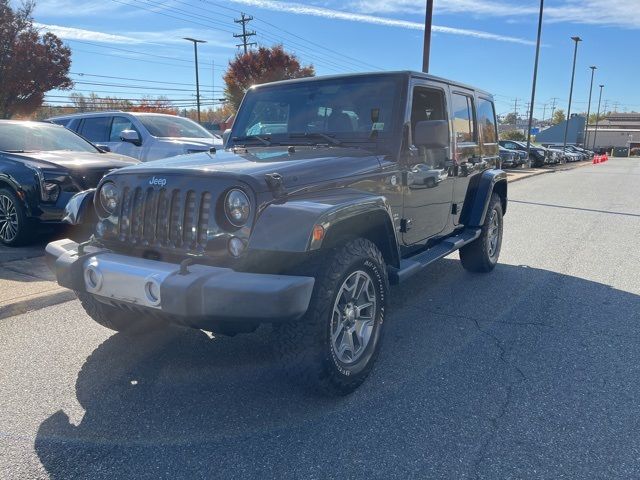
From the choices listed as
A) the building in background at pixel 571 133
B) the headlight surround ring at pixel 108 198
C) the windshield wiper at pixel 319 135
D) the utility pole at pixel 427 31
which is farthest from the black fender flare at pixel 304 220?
the building in background at pixel 571 133

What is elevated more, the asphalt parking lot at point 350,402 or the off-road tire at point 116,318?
the off-road tire at point 116,318

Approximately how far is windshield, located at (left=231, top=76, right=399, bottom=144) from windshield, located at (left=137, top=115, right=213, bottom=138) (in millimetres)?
5772

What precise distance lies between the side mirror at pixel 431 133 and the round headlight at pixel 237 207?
1556 millimetres

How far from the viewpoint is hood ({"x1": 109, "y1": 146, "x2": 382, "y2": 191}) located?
114 inches

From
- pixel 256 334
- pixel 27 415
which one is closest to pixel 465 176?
pixel 256 334

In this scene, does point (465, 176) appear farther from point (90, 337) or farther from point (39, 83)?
point (39, 83)

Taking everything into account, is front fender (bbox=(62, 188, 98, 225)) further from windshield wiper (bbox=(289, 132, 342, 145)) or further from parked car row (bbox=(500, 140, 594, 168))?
parked car row (bbox=(500, 140, 594, 168))

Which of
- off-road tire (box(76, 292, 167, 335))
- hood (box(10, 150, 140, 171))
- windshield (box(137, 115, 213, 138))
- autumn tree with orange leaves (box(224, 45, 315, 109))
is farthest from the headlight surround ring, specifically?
autumn tree with orange leaves (box(224, 45, 315, 109))

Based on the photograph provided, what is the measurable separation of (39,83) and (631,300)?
25419 millimetres

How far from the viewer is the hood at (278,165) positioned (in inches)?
114

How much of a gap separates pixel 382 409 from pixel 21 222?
4.82 meters

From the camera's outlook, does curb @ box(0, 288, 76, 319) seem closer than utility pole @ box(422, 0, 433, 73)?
Yes

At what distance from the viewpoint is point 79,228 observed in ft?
11.3

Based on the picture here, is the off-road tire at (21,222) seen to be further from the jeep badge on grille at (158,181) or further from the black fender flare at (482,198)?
the black fender flare at (482,198)
